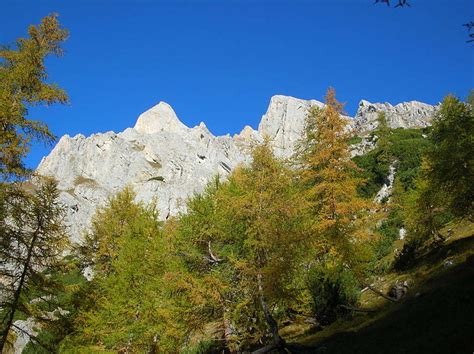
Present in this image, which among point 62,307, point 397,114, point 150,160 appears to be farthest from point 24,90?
point 397,114

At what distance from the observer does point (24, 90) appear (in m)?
12.8

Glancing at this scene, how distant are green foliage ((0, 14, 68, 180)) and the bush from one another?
12509 millimetres

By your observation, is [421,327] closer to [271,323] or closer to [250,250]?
[271,323]

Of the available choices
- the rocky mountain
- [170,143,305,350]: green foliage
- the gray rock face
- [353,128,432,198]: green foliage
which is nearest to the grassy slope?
[170,143,305,350]: green foliage

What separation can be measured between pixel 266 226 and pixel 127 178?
420 feet

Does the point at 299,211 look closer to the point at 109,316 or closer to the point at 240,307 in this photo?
the point at 240,307

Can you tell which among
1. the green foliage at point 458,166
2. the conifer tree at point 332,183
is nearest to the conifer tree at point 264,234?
the conifer tree at point 332,183

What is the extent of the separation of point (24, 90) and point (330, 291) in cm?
1497

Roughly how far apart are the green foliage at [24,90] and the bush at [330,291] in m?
12.5

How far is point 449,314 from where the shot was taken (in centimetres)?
949

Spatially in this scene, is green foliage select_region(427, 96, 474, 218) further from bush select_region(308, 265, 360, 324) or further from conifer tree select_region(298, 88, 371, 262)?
bush select_region(308, 265, 360, 324)

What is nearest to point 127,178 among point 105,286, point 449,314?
point 105,286

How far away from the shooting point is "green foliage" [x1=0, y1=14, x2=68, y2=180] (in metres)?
11.8

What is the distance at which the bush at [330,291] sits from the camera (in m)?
16.9
